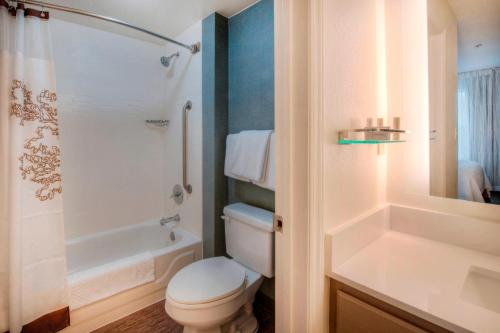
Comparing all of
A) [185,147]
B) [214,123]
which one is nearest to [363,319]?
[214,123]

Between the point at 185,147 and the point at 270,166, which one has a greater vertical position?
the point at 185,147

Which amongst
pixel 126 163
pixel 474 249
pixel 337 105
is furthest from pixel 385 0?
pixel 126 163

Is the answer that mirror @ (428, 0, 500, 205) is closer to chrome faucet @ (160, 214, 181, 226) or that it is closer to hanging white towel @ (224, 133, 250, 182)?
hanging white towel @ (224, 133, 250, 182)

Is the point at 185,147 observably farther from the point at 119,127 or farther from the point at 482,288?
the point at 482,288

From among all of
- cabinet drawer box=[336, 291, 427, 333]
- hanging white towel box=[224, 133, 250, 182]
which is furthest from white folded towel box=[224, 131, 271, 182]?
cabinet drawer box=[336, 291, 427, 333]

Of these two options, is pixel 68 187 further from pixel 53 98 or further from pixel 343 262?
pixel 343 262

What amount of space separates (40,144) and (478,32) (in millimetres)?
2190

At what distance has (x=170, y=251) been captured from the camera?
6.29 feet

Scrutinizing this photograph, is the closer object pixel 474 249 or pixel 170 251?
pixel 474 249

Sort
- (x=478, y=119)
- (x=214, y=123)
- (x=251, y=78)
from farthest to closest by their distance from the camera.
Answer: (x=214, y=123) < (x=251, y=78) < (x=478, y=119)

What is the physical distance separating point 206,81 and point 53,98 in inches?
40.9

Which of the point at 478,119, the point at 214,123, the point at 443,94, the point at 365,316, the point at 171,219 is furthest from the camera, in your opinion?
the point at 171,219

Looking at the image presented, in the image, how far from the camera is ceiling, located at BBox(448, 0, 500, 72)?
3.19ft

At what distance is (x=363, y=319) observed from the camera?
0.80m
